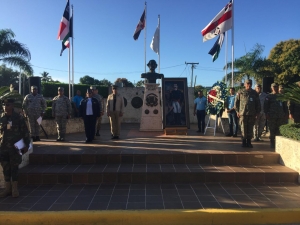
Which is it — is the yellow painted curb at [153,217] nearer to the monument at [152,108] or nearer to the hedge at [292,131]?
the hedge at [292,131]

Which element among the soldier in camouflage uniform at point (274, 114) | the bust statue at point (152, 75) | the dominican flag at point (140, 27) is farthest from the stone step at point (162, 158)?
the dominican flag at point (140, 27)

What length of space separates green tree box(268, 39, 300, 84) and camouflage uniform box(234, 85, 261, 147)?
1857 cm

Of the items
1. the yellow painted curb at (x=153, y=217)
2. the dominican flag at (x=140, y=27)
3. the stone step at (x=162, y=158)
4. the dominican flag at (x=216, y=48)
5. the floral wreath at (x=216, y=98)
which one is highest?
the dominican flag at (x=140, y=27)

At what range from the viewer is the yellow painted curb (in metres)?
3.60

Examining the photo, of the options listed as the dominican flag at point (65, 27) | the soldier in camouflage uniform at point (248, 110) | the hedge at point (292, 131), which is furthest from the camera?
the dominican flag at point (65, 27)

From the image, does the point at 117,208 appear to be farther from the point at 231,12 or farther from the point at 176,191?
the point at 231,12

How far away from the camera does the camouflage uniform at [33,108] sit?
7.41m

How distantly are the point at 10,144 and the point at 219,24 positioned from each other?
8886 millimetres

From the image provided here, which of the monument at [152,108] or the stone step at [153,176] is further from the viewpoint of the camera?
the monument at [152,108]

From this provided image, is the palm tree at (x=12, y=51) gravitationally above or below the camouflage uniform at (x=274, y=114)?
above

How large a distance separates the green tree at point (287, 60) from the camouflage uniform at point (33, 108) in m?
21.2

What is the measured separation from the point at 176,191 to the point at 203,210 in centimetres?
88

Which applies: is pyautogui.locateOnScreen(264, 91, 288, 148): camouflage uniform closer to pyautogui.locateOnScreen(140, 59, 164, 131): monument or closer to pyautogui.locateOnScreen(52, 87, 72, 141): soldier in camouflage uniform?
pyautogui.locateOnScreen(140, 59, 164, 131): monument

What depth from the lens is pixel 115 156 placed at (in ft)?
18.6
